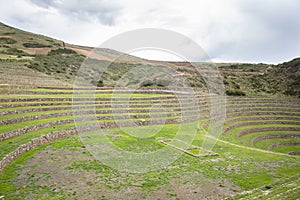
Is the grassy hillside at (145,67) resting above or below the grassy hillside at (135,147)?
above

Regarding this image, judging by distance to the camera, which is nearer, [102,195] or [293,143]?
[102,195]

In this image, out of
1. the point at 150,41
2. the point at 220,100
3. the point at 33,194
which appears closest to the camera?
the point at 33,194

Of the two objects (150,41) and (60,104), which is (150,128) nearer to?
(60,104)

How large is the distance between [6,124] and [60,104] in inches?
261

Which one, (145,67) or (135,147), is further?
(145,67)

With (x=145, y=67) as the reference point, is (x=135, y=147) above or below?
below

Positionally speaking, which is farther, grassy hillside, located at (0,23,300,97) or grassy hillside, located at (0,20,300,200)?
grassy hillside, located at (0,23,300,97)

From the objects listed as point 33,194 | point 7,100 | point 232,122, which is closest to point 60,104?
point 7,100

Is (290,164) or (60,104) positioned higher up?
(60,104)

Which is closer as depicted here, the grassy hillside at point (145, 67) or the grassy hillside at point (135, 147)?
the grassy hillside at point (135, 147)

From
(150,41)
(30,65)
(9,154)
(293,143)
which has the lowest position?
(293,143)

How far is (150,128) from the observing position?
19.5 m

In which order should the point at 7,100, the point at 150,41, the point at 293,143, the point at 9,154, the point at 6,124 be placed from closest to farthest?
the point at 150,41 → the point at 9,154 → the point at 6,124 → the point at 7,100 → the point at 293,143

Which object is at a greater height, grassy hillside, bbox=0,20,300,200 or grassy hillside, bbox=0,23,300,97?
grassy hillside, bbox=0,23,300,97
